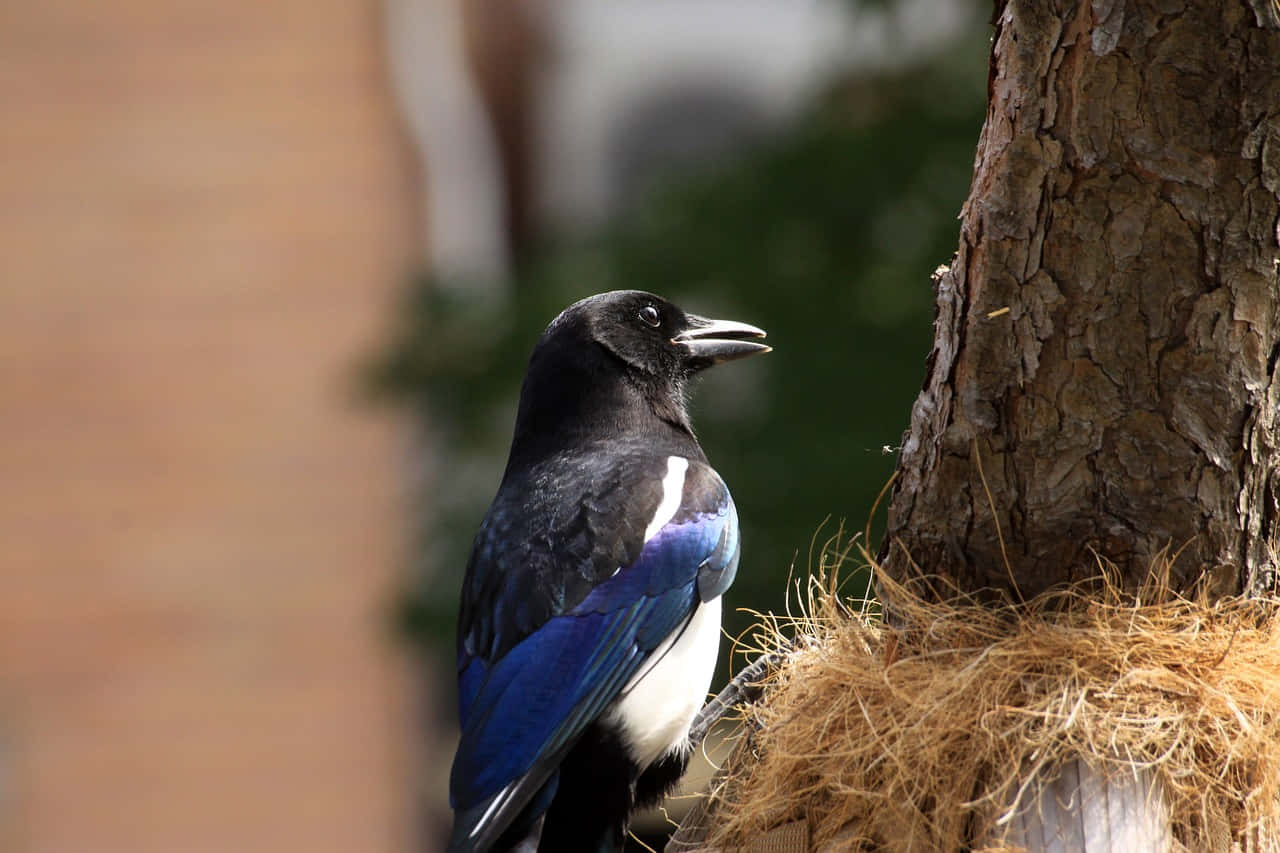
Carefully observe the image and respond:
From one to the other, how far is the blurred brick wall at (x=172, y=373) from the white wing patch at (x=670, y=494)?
5778 mm

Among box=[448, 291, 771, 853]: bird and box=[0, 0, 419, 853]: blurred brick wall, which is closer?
box=[448, 291, 771, 853]: bird

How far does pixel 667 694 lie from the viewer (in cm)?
287

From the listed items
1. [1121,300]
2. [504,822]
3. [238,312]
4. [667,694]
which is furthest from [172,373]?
[1121,300]

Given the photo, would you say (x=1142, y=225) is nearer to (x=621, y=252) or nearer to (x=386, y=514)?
(x=621, y=252)

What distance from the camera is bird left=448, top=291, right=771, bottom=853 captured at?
8.72ft

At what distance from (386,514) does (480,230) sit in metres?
1.75

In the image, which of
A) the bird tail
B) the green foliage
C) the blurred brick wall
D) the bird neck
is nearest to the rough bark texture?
the bird tail

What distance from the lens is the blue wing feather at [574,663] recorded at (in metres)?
2.61

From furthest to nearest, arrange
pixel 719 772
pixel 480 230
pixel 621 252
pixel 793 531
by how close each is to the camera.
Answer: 1. pixel 480 230
2. pixel 621 252
3. pixel 793 531
4. pixel 719 772

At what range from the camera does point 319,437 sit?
8969mm

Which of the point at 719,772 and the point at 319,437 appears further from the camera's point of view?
the point at 319,437

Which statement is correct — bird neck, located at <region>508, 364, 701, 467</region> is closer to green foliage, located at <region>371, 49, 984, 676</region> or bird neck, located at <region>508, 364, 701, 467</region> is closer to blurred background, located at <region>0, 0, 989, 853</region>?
green foliage, located at <region>371, 49, 984, 676</region>

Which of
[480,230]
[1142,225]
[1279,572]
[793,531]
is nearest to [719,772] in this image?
[1279,572]

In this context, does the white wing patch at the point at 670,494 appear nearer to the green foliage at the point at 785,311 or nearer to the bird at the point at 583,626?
the bird at the point at 583,626
